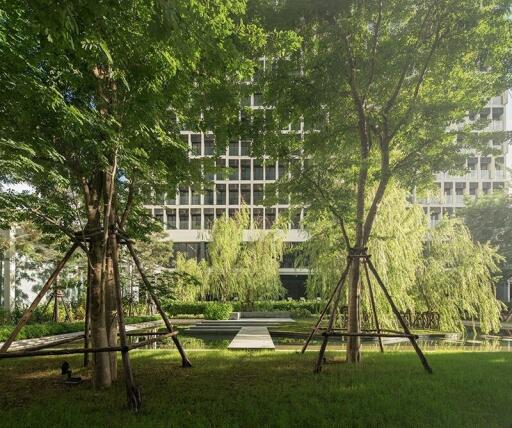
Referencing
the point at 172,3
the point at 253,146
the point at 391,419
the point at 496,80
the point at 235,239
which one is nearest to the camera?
the point at 172,3

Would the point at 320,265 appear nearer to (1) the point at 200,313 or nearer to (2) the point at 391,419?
(2) the point at 391,419

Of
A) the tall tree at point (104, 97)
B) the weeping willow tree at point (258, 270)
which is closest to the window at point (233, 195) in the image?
the weeping willow tree at point (258, 270)

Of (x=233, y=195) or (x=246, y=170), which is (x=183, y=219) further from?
(x=246, y=170)

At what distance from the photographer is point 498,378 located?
841 cm

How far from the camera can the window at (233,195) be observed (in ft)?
177

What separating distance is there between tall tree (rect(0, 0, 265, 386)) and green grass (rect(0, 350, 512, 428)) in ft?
4.14

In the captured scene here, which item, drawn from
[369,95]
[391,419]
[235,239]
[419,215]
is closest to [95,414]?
[391,419]

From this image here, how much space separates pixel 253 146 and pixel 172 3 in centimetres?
721

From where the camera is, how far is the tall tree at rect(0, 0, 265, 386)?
206 inches

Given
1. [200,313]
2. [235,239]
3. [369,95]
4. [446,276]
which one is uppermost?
[369,95]

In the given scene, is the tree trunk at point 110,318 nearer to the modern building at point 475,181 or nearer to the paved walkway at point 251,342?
the paved walkway at point 251,342

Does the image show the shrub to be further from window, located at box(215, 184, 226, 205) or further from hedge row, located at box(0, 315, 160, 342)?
window, located at box(215, 184, 226, 205)

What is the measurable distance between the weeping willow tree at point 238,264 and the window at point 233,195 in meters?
20.9

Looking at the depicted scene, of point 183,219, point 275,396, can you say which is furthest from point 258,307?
point 275,396
